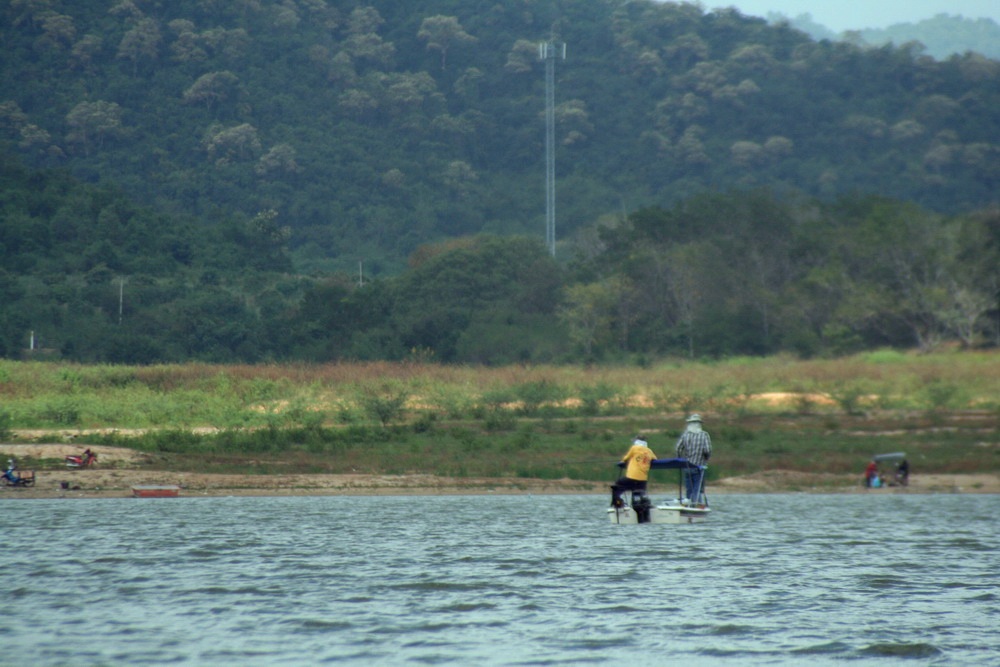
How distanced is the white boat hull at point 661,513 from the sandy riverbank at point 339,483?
900 centimetres

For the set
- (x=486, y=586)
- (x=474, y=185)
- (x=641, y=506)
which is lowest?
(x=486, y=586)

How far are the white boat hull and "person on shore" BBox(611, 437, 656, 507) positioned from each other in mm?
283

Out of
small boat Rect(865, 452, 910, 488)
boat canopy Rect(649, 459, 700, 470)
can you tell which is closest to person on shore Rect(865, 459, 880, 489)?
small boat Rect(865, 452, 910, 488)

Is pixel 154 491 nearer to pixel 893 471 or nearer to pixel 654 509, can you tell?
pixel 654 509

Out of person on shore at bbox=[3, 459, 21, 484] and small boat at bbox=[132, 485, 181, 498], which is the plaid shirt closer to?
small boat at bbox=[132, 485, 181, 498]

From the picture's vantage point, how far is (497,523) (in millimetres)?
31094

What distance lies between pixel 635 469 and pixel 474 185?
97582 millimetres

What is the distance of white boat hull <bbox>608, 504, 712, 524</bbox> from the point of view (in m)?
29.3

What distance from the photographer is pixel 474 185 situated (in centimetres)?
12412

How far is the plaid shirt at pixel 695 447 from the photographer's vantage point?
28.9 meters

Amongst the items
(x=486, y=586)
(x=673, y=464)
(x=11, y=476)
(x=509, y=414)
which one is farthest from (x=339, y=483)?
(x=486, y=586)

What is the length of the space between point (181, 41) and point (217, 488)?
10128 cm

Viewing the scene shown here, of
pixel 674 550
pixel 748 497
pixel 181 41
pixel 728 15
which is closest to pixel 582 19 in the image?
pixel 728 15

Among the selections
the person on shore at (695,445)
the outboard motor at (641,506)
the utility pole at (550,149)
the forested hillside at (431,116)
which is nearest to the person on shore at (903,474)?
the person on shore at (695,445)
